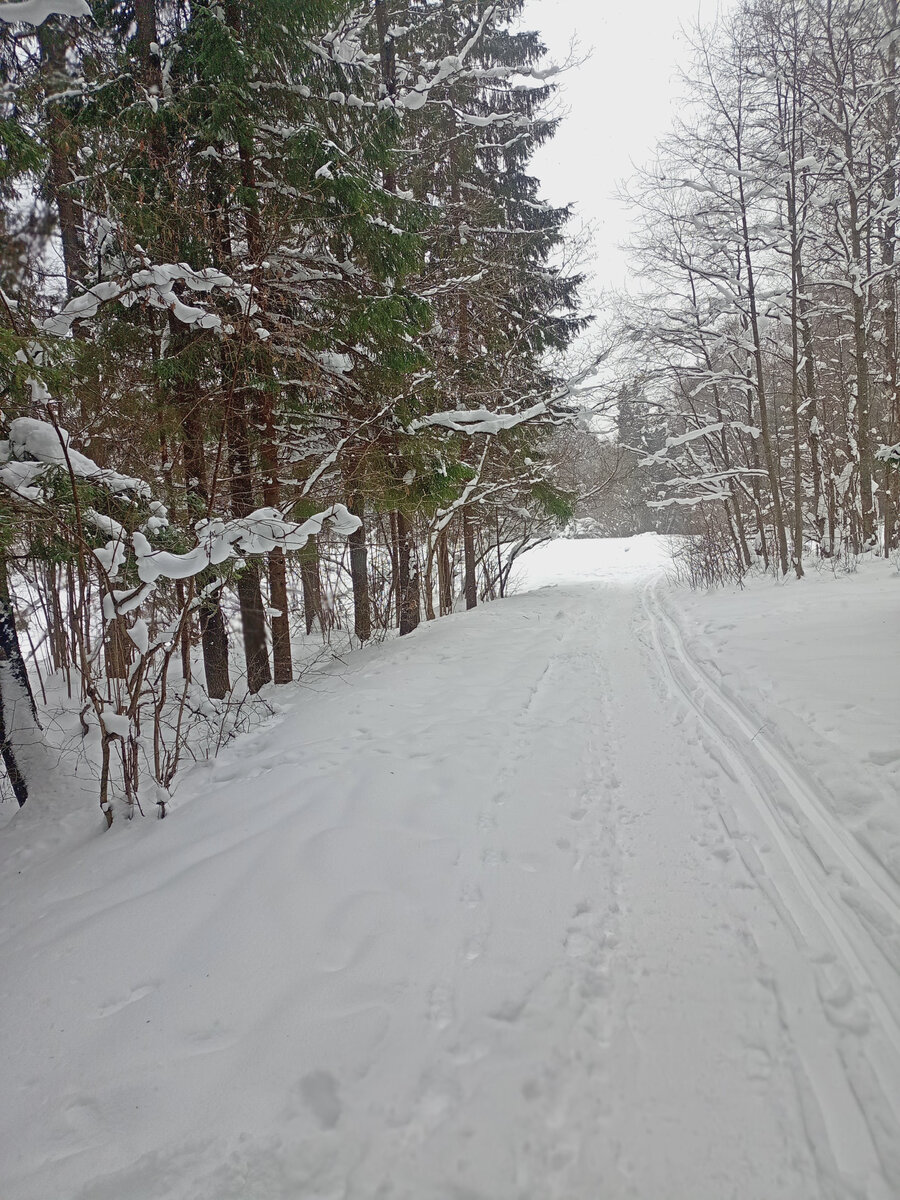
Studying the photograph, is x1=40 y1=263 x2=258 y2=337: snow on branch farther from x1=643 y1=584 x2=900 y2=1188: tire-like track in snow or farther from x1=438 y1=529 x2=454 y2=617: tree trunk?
x1=438 y1=529 x2=454 y2=617: tree trunk

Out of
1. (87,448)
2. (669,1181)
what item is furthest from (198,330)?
(669,1181)

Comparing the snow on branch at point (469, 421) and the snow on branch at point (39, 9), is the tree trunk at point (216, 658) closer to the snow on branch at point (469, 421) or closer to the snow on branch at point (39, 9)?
the snow on branch at point (469, 421)

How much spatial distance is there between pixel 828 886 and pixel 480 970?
66.2 inches

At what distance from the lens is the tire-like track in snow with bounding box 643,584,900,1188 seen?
1723 millimetres

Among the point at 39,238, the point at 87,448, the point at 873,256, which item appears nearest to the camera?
the point at 87,448

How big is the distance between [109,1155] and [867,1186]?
216 centimetres

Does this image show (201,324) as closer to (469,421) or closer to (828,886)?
(469,421)

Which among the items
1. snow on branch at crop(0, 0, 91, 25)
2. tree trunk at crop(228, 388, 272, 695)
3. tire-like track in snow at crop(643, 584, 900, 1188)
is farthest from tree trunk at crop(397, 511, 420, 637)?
snow on branch at crop(0, 0, 91, 25)

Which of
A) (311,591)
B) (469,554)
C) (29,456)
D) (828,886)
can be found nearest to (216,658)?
(311,591)

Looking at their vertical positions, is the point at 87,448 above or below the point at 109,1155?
above

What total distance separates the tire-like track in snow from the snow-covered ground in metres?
0.01

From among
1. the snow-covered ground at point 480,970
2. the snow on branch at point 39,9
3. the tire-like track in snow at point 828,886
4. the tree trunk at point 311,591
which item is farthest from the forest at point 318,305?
the tire-like track in snow at point 828,886

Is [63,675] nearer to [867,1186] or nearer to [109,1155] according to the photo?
[109,1155]

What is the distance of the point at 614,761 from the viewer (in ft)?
12.5
